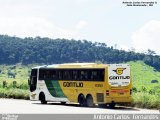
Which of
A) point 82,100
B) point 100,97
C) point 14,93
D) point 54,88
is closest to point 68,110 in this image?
point 100,97

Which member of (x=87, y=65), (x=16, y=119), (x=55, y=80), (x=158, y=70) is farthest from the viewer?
(x=158, y=70)

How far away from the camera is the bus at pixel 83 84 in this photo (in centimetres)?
3344

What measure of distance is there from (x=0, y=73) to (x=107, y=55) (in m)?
37.6

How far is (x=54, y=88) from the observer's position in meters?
38.7

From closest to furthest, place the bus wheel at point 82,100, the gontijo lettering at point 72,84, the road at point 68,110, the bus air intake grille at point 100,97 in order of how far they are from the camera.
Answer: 1. the road at point 68,110
2. the bus air intake grille at point 100,97
3. the bus wheel at point 82,100
4. the gontijo lettering at point 72,84

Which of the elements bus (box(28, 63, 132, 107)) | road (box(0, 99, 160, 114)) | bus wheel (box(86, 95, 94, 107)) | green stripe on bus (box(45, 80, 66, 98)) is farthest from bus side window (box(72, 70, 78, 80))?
road (box(0, 99, 160, 114))

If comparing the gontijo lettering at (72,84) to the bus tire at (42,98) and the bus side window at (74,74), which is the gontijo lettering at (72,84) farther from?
the bus tire at (42,98)

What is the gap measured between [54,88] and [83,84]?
12.2 feet

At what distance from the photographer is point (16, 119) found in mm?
19281

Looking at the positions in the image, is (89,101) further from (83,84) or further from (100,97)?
(100,97)

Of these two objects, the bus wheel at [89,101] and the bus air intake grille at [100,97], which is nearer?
the bus air intake grille at [100,97]

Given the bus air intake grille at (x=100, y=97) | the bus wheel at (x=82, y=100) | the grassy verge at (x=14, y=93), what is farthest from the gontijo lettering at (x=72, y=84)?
the grassy verge at (x=14, y=93)

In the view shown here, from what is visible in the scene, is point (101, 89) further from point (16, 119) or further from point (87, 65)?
point (16, 119)

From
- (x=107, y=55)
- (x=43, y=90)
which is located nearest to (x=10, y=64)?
(x=107, y=55)
